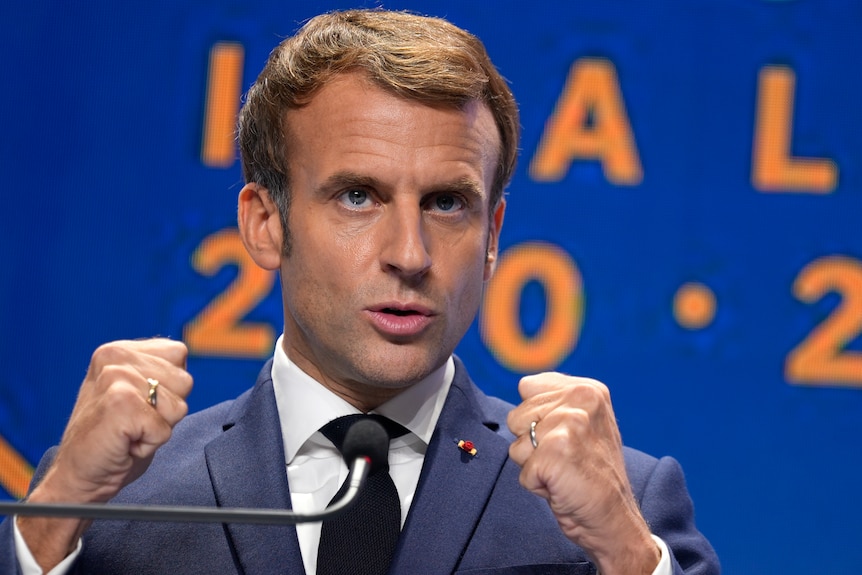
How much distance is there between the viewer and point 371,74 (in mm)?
2055

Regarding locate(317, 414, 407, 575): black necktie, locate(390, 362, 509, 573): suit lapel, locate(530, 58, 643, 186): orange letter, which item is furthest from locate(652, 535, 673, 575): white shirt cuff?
locate(530, 58, 643, 186): orange letter

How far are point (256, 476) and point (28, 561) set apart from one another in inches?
16.2

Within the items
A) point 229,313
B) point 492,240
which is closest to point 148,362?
point 492,240

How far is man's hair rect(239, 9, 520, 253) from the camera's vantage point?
6.72ft

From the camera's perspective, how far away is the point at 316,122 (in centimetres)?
208

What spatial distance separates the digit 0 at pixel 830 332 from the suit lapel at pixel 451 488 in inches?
48.8

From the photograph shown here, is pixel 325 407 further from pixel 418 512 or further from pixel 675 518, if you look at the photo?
pixel 675 518

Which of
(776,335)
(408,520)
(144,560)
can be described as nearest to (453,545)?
(408,520)

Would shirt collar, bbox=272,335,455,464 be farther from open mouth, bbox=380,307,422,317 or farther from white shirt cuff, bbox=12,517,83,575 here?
white shirt cuff, bbox=12,517,83,575

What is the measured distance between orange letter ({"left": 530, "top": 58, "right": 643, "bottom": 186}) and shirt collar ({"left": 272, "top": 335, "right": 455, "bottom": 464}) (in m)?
1.15

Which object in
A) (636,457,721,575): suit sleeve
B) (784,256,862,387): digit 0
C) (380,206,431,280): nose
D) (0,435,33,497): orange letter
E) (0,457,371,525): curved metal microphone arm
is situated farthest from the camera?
(0,435,33,497): orange letter

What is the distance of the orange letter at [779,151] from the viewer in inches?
122

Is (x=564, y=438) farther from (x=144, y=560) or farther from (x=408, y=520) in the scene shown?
(x=144, y=560)

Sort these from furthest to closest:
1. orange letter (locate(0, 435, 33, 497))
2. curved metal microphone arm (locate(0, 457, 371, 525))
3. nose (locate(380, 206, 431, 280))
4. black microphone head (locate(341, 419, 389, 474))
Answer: orange letter (locate(0, 435, 33, 497)) → nose (locate(380, 206, 431, 280)) → black microphone head (locate(341, 419, 389, 474)) → curved metal microphone arm (locate(0, 457, 371, 525))
